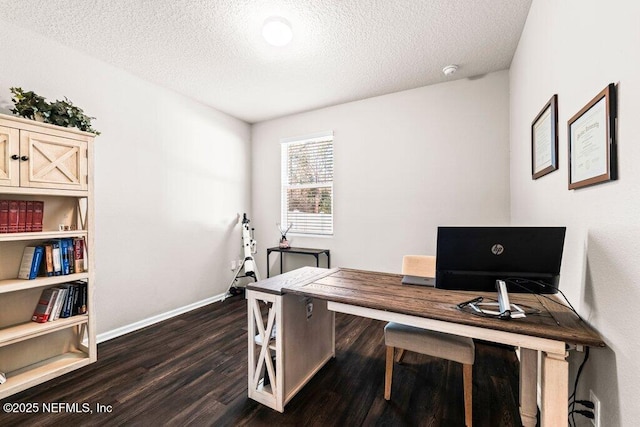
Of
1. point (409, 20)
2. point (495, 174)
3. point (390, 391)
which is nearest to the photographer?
point (390, 391)

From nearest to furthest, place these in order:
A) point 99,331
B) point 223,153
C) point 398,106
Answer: point 99,331 → point 398,106 → point 223,153

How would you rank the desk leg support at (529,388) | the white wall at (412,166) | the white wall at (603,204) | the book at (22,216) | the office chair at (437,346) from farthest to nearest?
the white wall at (412,166), the book at (22,216), the office chair at (437,346), the desk leg support at (529,388), the white wall at (603,204)

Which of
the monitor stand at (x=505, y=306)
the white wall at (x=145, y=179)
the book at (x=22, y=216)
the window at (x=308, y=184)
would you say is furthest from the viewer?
the window at (x=308, y=184)

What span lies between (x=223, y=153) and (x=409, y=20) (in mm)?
2867

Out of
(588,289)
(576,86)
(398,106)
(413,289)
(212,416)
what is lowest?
(212,416)

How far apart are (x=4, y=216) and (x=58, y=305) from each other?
0.78 metres

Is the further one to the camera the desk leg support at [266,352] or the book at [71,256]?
the book at [71,256]

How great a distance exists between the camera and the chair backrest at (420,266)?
223 centimetres

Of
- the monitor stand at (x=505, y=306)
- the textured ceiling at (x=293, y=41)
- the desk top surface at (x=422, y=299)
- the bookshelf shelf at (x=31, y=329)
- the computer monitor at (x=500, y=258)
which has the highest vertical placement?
the textured ceiling at (x=293, y=41)

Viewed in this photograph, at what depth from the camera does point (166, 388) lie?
194cm

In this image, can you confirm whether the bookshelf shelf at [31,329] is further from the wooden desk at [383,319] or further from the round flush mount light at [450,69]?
the round flush mount light at [450,69]

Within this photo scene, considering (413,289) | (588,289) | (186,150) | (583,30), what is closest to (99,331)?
(186,150)

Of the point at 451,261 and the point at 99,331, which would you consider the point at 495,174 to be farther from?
the point at 99,331

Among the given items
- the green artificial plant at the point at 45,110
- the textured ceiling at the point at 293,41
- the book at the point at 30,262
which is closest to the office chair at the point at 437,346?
the textured ceiling at the point at 293,41
